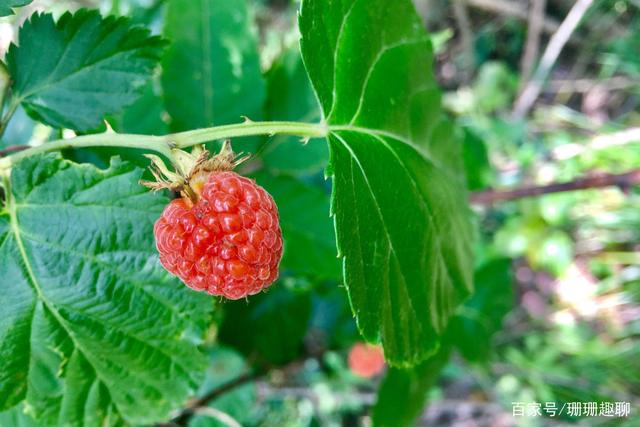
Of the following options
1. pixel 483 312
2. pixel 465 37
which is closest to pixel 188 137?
pixel 483 312

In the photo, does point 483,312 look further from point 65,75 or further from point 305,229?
point 65,75

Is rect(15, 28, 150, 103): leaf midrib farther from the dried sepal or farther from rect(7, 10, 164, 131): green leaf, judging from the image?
the dried sepal

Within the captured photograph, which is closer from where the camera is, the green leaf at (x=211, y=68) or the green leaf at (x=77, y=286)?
the green leaf at (x=77, y=286)

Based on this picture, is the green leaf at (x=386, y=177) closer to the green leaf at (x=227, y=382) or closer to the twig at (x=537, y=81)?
the green leaf at (x=227, y=382)

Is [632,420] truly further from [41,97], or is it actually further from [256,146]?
[41,97]

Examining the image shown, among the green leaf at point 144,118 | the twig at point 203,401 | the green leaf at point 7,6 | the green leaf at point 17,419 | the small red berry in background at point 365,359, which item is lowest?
the small red berry in background at point 365,359

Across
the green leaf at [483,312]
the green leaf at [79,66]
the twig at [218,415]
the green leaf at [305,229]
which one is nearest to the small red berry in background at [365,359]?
the green leaf at [483,312]

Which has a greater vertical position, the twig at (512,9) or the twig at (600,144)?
the twig at (512,9)
